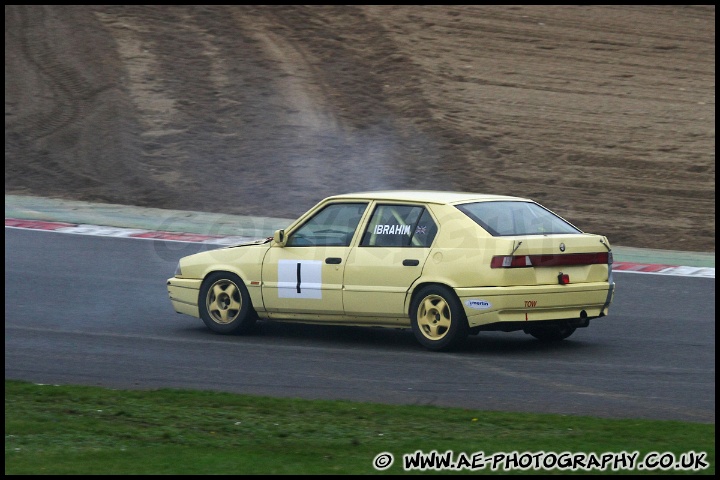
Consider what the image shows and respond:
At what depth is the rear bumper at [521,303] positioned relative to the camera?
1047cm

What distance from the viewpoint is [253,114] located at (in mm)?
24109

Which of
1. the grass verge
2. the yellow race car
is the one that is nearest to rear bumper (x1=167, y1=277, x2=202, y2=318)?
the yellow race car

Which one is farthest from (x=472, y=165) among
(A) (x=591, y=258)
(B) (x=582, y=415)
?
(B) (x=582, y=415)

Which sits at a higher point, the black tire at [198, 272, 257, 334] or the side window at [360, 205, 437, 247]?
the side window at [360, 205, 437, 247]

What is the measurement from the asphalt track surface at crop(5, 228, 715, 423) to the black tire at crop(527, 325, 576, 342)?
0.42 ft

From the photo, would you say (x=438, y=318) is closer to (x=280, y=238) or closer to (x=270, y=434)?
(x=280, y=238)

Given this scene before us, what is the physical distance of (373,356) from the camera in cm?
1080

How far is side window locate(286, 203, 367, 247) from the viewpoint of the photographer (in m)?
11.5

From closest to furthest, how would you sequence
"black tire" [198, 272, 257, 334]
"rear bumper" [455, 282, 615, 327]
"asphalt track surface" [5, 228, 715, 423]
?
"asphalt track surface" [5, 228, 715, 423] < "rear bumper" [455, 282, 615, 327] < "black tire" [198, 272, 257, 334]

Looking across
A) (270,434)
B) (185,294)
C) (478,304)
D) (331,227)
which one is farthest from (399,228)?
(270,434)

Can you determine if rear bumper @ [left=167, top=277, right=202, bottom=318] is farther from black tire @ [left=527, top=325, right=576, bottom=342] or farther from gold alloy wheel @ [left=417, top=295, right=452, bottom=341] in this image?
black tire @ [left=527, top=325, right=576, bottom=342]

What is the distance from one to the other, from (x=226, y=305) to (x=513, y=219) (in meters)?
2.93

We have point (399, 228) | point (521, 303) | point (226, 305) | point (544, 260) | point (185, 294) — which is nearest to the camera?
point (521, 303)

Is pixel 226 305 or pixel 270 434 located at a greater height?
pixel 226 305
